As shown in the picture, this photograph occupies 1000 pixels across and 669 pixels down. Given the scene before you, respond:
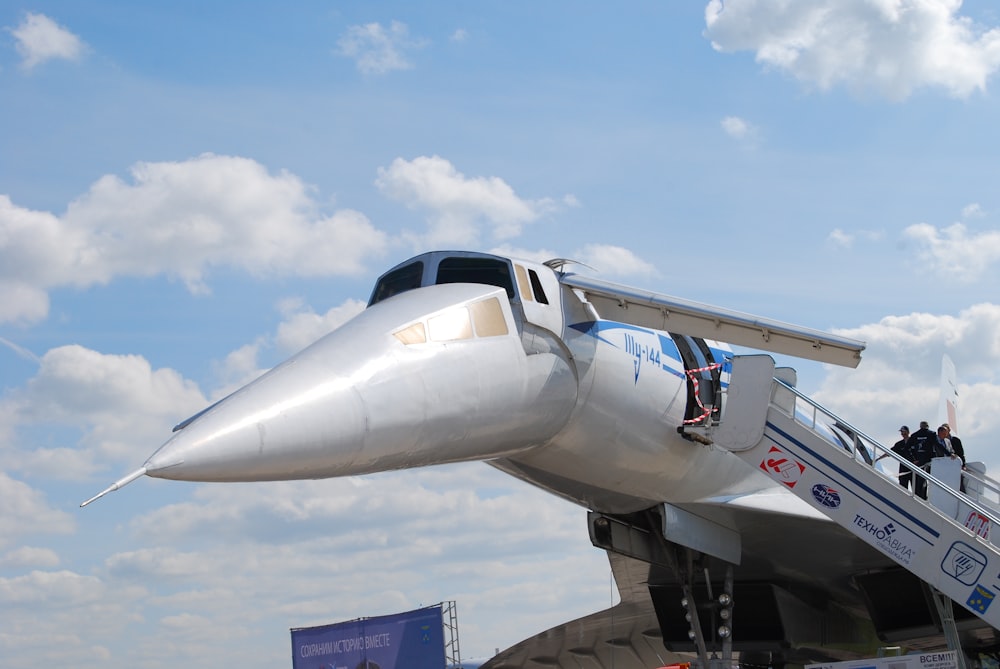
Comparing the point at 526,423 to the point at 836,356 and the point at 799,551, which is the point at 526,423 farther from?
the point at 799,551

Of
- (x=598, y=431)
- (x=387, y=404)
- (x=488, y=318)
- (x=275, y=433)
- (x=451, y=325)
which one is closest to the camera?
(x=275, y=433)

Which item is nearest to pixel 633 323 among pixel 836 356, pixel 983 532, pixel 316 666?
pixel 836 356

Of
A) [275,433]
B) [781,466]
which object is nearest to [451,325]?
[275,433]

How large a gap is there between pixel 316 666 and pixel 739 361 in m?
10.2

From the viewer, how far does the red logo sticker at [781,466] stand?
10461 mm

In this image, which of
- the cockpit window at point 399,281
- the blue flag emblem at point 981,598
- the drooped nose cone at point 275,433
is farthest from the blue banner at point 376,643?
the drooped nose cone at point 275,433

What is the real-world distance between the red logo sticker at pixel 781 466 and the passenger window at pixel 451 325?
3.05 metres

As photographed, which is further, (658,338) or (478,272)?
(658,338)

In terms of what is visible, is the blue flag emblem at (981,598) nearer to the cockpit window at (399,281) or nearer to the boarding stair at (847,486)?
the boarding stair at (847,486)

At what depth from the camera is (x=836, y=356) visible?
10000mm

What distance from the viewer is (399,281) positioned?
10.3m

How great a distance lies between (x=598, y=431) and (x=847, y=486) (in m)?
2.21

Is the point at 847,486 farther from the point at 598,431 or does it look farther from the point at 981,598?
the point at 598,431

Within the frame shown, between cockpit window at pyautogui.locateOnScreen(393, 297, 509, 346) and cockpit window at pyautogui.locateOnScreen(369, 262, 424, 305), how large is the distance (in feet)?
2.61
